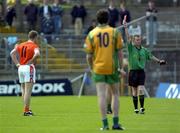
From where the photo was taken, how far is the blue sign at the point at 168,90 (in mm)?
32628

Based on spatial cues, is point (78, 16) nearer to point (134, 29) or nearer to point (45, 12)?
point (45, 12)

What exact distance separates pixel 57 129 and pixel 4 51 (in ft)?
65.8

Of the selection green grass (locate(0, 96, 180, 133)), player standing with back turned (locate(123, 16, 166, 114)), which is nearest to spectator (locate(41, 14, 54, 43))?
green grass (locate(0, 96, 180, 133))

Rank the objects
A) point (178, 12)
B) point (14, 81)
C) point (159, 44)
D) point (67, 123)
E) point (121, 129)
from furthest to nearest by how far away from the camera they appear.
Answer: point (178, 12) < point (159, 44) < point (14, 81) < point (67, 123) < point (121, 129)

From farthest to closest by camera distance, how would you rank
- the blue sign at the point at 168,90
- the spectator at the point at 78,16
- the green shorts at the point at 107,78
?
1. the spectator at the point at 78,16
2. the blue sign at the point at 168,90
3. the green shorts at the point at 107,78

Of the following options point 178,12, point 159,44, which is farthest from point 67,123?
point 178,12

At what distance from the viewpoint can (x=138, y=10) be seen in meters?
43.2

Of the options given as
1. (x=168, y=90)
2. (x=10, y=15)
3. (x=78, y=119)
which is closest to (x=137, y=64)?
(x=78, y=119)

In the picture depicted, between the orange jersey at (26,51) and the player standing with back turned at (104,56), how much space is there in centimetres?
508

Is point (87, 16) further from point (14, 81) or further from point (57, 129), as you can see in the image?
point (57, 129)

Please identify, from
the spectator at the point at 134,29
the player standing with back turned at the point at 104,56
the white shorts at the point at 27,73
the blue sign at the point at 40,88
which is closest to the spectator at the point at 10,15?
the blue sign at the point at 40,88

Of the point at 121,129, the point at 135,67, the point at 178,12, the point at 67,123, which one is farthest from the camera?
the point at 178,12

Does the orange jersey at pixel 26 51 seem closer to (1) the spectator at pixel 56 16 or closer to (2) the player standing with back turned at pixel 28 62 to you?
(2) the player standing with back turned at pixel 28 62

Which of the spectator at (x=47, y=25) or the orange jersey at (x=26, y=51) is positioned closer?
the orange jersey at (x=26, y=51)
